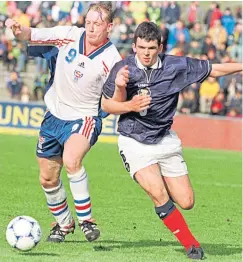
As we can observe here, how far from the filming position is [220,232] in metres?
10.4

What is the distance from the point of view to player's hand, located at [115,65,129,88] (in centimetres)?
796

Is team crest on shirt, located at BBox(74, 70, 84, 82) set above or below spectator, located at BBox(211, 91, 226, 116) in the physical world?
above

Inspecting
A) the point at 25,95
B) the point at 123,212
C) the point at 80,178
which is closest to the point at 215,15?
the point at 25,95

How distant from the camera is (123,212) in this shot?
11.9 meters

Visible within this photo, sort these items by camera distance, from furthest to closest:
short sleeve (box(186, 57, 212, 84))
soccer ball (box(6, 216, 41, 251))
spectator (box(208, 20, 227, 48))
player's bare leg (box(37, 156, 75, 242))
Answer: spectator (box(208, 20, 227, 48)) < player's bare leg (box(37, 156, 75, 242)) < short sleeve (box(186, 57, 212, 84)) < soccer ball (box(6, 216, 41, 251))

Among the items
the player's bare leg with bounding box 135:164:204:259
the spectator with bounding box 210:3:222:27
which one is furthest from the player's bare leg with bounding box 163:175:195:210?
the spectator with bounding box 210:3:222:27

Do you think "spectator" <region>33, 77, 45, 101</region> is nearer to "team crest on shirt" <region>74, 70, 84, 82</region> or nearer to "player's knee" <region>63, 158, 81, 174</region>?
"team crest on shirt" <region>74, 70, 84, 82</region>

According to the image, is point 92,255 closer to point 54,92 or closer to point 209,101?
point 54,92

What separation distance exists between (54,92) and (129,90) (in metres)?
1.18

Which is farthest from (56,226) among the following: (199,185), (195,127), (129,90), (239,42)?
(239,42)

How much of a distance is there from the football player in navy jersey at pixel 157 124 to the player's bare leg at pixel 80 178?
447mm

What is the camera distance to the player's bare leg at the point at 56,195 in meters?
9.12

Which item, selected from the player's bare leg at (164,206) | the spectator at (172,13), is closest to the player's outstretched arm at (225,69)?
the player's bare leg at (164,206)

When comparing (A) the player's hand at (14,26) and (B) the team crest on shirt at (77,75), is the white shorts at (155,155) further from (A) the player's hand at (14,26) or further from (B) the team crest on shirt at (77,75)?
(A) the player's hand at (14,26)
